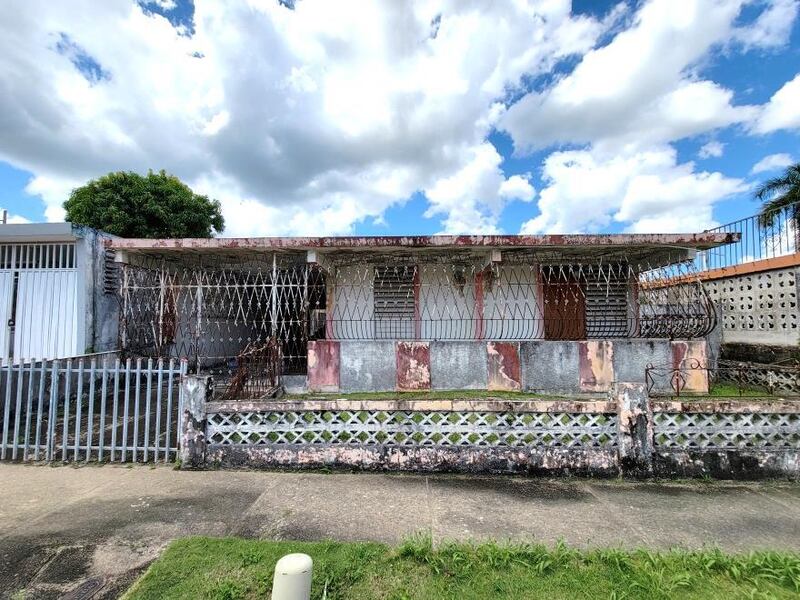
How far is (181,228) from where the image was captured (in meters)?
15.2

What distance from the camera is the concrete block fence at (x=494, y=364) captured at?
722cm

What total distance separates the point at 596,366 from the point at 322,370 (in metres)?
4.71

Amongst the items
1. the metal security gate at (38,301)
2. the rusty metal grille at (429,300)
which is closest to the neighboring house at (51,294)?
the metal security gate at (38,301)

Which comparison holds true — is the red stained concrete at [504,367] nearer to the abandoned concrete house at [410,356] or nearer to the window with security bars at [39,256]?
the abandoned concrete house at [410,356]

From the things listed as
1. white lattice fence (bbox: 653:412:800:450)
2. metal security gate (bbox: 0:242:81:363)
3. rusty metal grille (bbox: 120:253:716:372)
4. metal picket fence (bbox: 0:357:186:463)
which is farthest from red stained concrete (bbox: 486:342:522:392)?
metal security gate (bbox: 0:242:81:363)

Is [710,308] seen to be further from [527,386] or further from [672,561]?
[672,561]

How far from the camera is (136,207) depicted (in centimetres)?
1444

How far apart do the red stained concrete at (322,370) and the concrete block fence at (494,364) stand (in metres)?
0.02

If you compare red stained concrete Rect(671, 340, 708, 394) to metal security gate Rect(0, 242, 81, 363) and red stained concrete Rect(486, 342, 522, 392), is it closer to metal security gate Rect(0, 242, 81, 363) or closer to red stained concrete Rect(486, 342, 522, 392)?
red stained concrete Rect(486, 342, 522, 392)

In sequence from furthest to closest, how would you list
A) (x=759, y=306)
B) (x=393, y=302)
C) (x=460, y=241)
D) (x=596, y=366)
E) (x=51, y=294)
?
(x=393, y=302)
(x=759, y=306)
(x=51, y=294)
(x=596, y=366)
(x=460, y=241)

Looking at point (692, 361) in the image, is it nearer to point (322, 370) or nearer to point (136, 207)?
point (322, 370)

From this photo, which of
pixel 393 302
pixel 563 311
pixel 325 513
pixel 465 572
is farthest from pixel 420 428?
pixel 563 311

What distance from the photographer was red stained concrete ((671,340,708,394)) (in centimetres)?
724

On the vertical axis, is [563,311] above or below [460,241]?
below
